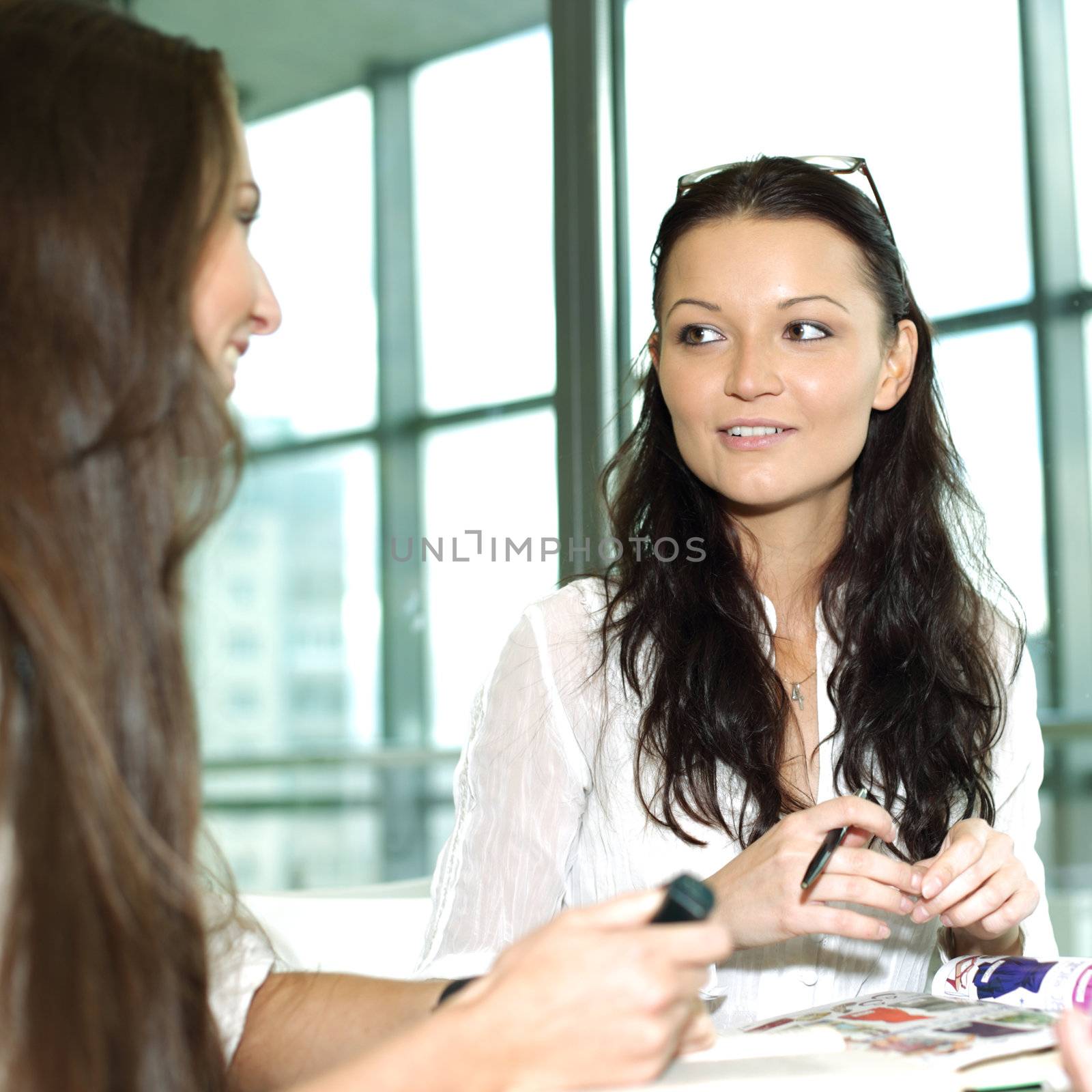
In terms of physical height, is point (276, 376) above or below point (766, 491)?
above

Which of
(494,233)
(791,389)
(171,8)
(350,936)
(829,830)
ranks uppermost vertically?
(171,8)

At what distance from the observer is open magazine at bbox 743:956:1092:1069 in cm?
87

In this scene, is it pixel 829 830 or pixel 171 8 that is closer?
pixel 829 830

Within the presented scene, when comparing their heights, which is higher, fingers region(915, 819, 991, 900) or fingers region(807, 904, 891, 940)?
fingers region(915, 819, 991, 900)

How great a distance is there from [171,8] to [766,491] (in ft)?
10.0

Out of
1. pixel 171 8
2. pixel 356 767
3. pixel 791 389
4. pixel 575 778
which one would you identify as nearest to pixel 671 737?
pixel 575 778

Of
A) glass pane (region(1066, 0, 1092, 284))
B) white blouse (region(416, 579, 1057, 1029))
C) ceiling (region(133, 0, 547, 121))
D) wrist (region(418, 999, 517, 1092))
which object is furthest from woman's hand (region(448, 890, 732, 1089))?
ceiling (region(133, 0, 547, 121))

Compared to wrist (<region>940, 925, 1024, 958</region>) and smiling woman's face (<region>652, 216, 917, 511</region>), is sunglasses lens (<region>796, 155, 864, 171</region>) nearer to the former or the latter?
smiling woman's face (<region>652, 216, 917, 511</region>)

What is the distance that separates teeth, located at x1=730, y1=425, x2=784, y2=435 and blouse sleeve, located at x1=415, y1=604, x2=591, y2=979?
384mm

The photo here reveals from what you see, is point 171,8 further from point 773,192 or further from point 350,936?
point 350,936

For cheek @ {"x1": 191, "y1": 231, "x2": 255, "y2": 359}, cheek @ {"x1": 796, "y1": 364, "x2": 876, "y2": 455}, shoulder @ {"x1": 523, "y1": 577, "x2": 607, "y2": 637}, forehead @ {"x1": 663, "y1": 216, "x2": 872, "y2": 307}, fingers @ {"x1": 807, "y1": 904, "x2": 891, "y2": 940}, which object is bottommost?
fingers @ {"x1": 807, "y1": 904, "x2": 891, "y2": 940}

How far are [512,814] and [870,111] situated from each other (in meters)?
1.89

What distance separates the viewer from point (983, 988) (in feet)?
3.78

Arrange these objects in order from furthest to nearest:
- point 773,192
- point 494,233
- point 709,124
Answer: point 494,233 < point 709,124 < point 773,192
